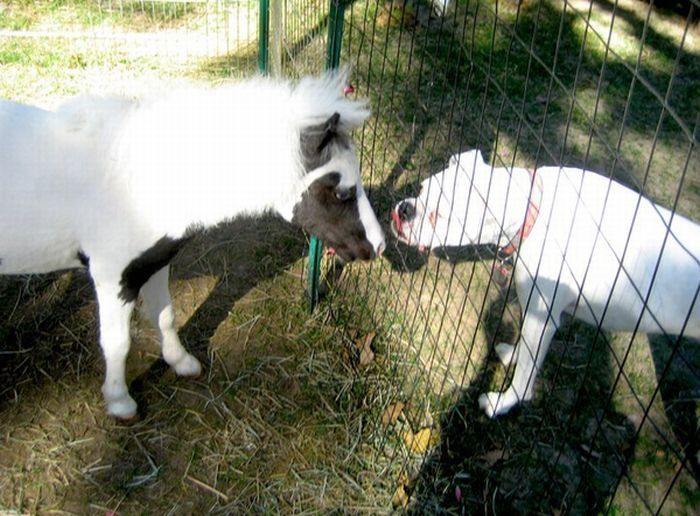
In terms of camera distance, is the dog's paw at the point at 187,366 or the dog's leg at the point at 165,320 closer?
the dog's leg at the point at 165,320

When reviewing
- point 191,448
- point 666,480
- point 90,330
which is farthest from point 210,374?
point 666,480

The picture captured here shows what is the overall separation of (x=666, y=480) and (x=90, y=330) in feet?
8.72

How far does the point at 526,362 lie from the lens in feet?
9.23

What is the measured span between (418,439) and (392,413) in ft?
0.56

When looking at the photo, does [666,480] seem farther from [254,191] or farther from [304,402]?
[254,191]

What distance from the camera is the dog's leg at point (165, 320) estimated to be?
289 centimetres

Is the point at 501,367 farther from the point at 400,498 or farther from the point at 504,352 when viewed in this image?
the point at 400,498

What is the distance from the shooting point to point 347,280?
3.60 m

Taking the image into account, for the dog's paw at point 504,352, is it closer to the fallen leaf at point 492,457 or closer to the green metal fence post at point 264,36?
the fallen leaf at point 492,457

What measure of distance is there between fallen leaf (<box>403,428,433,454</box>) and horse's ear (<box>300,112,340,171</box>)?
4.26 ft

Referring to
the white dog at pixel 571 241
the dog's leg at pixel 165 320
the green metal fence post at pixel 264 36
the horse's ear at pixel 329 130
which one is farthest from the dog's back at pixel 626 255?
the green metal fence post at pixel 264 36

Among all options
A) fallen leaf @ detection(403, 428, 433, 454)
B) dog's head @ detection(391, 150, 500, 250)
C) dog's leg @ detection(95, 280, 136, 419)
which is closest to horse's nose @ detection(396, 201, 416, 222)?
dog's head @ detection(391, 150, 500, 250)

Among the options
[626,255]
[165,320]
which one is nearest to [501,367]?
[626,255]

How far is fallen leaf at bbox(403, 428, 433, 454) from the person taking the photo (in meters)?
2.84
